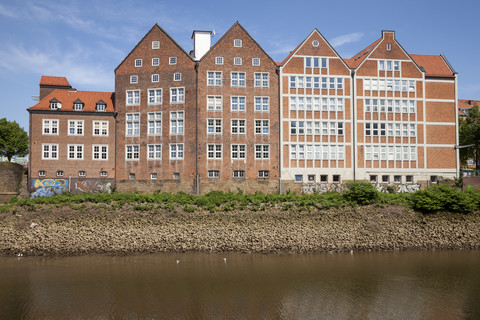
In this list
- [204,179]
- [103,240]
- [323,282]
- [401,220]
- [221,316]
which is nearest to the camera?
[221,316]

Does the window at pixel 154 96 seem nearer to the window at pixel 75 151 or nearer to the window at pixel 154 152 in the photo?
the window at pixel 154 152

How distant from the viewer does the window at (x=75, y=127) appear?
44.4 metres

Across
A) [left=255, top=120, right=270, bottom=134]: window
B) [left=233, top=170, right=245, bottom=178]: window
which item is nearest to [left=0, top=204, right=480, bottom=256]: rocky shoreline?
[left=233, top=170, right=245, bottom=178]: window

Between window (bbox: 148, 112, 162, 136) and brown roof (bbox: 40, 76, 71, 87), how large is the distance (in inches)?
542

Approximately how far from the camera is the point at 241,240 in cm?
3161

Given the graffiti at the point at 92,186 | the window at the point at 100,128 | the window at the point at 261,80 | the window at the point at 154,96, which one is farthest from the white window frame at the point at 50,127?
the window at the point at 261,80

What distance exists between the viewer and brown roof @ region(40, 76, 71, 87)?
48469 mm

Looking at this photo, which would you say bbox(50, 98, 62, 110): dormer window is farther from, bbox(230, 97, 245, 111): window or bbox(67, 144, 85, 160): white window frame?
bbox(230, 97, 245, 111): window

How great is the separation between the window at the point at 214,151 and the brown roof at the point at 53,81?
2189cm

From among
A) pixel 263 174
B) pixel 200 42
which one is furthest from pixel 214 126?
pixel 200 42

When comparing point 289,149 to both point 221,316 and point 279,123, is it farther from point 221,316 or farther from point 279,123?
point 221,316

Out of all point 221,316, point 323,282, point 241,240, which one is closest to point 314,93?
point 241,240

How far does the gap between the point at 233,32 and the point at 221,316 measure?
35.1 meters

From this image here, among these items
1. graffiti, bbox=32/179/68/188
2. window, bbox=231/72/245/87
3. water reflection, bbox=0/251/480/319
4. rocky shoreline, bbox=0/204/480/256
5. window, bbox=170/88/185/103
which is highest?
window, bbox=231/72/245/87
